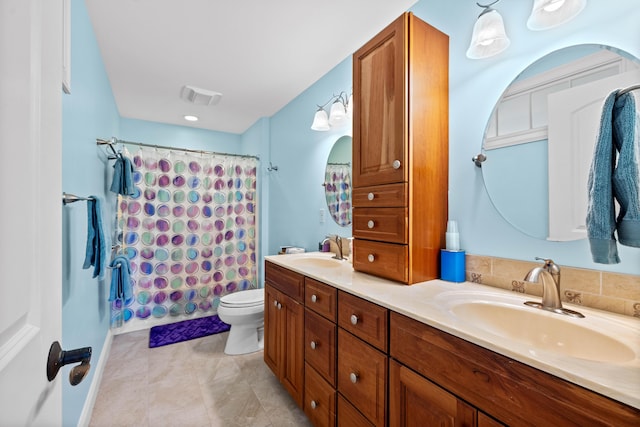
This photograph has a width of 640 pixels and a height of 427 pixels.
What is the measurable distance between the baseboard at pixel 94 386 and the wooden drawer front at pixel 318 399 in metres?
1.20

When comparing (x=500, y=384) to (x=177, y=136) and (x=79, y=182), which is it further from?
(x=177, y=136)

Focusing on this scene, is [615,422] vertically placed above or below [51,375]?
below

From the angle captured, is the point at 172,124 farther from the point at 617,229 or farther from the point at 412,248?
the point at 617,229

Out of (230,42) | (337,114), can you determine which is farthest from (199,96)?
(337,114)

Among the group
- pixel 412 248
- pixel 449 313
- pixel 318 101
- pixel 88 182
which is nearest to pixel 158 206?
pixel 88 182

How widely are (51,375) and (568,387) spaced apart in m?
0.99

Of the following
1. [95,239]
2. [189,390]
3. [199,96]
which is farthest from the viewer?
[199,96]

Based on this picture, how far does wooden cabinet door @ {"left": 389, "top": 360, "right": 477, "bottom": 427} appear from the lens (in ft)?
2.46

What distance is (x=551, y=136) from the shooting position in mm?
1051

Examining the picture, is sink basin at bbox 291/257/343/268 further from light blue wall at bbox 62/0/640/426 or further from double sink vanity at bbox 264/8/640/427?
light blue wall at bbox 62/0/640/426

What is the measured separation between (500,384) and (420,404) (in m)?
0.29

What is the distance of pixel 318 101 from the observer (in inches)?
95.0

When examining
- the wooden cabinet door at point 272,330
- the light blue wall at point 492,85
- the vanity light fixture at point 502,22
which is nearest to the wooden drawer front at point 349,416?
the wooden cabinet door at point 272,330

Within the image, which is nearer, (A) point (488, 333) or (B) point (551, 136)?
(A) point (488, 333)
